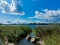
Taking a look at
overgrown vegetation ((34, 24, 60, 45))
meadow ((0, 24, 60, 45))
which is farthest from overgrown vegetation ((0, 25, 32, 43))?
overgrown vegetation ((34, 24, 60, 45))

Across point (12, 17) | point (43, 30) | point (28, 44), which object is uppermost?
point (12, 17)

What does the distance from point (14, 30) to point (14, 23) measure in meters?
0.19

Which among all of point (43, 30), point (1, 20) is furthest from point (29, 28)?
point (1, 20)

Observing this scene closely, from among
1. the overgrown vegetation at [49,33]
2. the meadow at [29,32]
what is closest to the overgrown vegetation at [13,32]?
the meadow at [29,32]

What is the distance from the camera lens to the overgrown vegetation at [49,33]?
17.4 feet

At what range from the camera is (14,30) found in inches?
213

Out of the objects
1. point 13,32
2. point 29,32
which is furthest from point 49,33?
point 13,32

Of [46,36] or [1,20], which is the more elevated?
[1,20]

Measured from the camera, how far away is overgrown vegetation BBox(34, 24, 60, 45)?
17.4 ft

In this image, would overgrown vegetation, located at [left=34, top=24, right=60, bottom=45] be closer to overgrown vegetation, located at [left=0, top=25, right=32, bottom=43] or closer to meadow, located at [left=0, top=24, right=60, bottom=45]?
meadow, located at [left=0, top=24, right=60, bottom=45]

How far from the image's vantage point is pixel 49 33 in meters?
5.39

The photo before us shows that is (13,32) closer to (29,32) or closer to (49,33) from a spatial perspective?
(29,32)

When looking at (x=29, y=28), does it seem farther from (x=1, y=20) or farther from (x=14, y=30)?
(x=1, y=20)

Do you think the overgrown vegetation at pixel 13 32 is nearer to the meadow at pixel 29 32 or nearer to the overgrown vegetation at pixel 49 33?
the meadow at pixel 29 32
